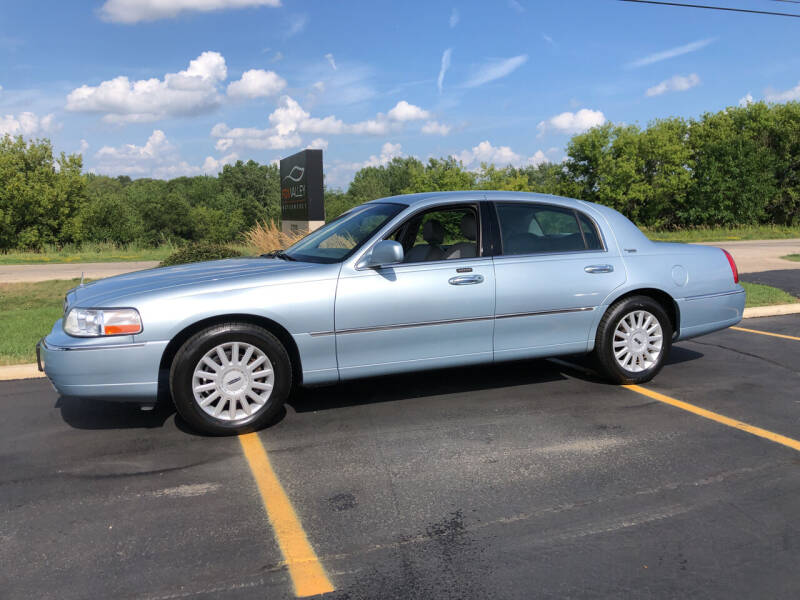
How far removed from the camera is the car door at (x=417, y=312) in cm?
475

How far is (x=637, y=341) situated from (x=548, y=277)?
3.68 ft

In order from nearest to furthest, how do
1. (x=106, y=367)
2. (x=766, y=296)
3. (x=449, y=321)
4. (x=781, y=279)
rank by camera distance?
(x=106, y=367), (x=449, y=321), (x=766, y=296), (x=781, y=279)

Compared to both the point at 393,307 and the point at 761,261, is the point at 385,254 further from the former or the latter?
the point at 761,261

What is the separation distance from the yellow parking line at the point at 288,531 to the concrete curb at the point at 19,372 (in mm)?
3336

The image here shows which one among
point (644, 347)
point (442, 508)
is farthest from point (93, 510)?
point (644, 347)

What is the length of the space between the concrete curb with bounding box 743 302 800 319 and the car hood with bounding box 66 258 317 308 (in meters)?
7.36

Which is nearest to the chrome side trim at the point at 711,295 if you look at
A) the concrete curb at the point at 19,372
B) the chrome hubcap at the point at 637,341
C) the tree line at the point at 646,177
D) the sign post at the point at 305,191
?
the chrome hubcap at the point at 637,341

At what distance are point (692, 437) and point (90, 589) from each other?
3.74m

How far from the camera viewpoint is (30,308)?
1102 cm

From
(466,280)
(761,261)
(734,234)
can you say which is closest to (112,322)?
(466,280)

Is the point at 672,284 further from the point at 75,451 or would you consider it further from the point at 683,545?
the point at 75,451

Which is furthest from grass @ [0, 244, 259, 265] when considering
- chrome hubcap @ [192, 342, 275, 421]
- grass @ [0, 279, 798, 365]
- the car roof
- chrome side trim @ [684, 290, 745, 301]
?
chrome side trim @ [684, 290, 745, 301]

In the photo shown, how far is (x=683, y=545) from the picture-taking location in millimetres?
3016

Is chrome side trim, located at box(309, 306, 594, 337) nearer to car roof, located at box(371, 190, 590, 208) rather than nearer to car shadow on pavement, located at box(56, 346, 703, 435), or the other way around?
car shadow on pavement, located at box(56, 346, 703, 435)
